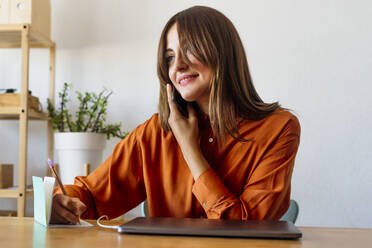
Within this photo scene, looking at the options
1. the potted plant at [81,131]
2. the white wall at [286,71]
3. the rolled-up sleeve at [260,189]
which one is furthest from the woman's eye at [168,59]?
the white wall at [286,71]

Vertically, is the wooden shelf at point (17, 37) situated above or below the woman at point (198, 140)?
above

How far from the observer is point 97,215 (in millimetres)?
1275

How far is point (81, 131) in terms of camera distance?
2.26 metres

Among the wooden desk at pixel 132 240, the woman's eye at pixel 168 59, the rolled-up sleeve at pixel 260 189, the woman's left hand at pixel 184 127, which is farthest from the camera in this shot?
the woman's eye at pixel 168 59

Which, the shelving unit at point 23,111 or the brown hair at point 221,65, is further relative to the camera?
the shelving unit at point 23,111

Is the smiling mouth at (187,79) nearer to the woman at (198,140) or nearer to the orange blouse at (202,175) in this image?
the woman at (198,140)

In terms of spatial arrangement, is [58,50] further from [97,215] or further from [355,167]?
[355,167]

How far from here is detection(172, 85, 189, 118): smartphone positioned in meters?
1.37

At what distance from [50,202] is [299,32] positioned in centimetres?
189

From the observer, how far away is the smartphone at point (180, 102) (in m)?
1.37

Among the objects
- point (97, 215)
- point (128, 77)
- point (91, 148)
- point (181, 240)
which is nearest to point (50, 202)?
point (181, 240)

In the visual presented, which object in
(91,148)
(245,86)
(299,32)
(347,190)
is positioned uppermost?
(299,32)

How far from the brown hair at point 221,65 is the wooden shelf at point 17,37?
3.83 feet

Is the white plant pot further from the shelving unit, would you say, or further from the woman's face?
the woman's face
